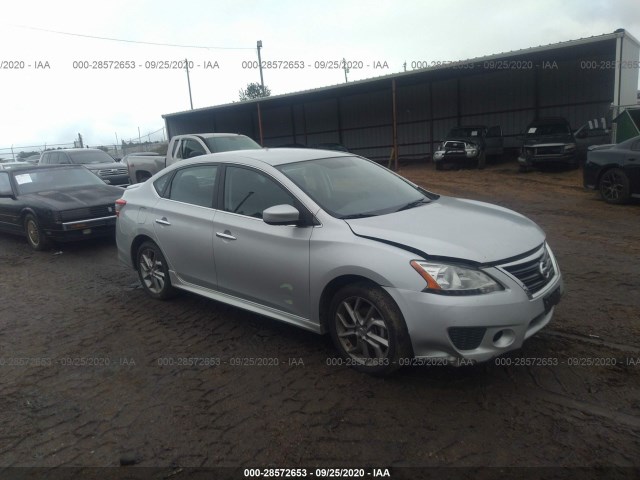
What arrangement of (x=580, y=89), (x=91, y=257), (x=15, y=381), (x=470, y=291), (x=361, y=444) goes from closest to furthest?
(x=361, y=444)
(x=470, y=291)
(x=15, y=381)
(x=91, y=257)
(x=580, y=89)

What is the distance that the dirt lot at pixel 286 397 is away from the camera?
2941mm

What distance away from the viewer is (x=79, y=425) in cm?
341

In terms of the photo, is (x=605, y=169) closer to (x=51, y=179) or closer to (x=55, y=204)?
(x=55, y=204)

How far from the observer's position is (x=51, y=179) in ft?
31.5

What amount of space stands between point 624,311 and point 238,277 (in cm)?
355

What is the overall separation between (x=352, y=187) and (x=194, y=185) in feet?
5.68

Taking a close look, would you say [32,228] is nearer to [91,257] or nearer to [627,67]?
[91,257]

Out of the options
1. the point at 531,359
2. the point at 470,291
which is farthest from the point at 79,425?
the point at 531,359

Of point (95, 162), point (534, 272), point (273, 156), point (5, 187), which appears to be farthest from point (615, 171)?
point (95, 162)

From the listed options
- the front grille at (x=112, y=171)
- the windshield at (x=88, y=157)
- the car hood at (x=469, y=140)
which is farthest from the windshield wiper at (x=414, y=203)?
the car hood at (x=469, y=140)

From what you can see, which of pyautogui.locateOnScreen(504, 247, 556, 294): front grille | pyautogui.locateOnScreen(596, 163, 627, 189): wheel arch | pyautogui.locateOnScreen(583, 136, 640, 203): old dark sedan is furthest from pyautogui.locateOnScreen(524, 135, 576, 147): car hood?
pyautogui.locateOnScreen(504, 247, 556, 294): front grille

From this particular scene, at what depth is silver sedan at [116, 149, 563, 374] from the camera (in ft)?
11.0

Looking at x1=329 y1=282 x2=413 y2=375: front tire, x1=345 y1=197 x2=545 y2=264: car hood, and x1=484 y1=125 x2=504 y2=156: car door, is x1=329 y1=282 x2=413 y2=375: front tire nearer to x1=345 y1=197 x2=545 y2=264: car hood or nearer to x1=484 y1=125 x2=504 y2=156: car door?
x1=345 y1=197 x2=545 y2=264: car hood

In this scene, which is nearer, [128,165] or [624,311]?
[624,311]
